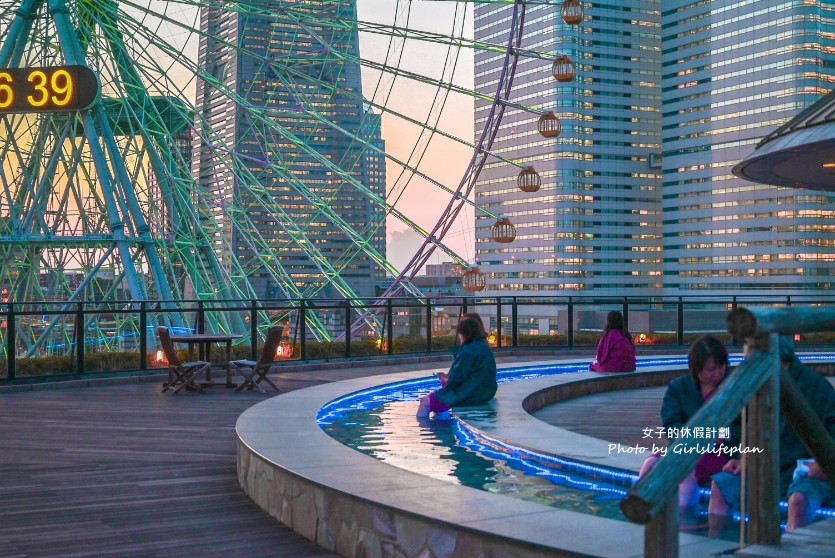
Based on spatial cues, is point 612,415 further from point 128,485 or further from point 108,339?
point 108,339

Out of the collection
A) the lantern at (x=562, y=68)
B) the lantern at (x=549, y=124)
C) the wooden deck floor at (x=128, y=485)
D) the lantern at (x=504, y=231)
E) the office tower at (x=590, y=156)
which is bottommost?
the wooden deck floor at (x=128, y=485)

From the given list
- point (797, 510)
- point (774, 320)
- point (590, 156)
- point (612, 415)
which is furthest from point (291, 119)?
point (590, 156)

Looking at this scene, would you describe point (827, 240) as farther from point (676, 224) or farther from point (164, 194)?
point (164, 194)

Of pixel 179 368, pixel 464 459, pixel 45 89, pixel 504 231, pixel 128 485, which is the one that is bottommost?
pixel 128 485

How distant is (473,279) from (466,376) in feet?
38.2

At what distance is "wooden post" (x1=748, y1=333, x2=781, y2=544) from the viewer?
143 inches

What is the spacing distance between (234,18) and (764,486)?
71.2 feet

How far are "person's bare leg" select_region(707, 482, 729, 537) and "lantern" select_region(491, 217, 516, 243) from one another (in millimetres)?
19007

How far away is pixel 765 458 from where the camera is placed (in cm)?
365

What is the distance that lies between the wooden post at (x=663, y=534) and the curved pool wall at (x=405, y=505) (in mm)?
904

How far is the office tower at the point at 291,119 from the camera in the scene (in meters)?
22.6

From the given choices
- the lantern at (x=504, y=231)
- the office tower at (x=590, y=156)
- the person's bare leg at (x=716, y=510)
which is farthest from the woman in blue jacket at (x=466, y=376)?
the office tower at (x=590, y=156)

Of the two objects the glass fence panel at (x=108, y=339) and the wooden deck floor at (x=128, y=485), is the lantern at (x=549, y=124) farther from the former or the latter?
the wooden deck floor at (x=128, y=485)

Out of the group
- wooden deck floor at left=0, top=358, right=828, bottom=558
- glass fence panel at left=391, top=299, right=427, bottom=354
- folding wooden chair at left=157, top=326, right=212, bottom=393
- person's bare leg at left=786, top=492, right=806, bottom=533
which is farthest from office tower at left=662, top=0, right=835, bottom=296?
person's bare leg at left=786, top=492, right=806, bottom=533
